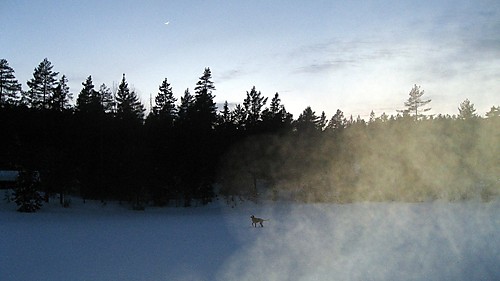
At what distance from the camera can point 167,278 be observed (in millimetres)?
12109

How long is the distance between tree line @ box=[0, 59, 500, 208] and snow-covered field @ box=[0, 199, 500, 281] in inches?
515

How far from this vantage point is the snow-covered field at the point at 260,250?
12703 mm

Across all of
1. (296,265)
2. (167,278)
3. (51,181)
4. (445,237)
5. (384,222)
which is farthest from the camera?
(51,181)

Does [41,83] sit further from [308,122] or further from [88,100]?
[308,122]

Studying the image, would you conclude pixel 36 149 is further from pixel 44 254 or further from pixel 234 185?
pixel 44 254

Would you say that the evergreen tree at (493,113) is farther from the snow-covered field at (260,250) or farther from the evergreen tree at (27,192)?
the evergreen tree at (27,192)

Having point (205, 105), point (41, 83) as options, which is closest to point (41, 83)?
point (41, 83)

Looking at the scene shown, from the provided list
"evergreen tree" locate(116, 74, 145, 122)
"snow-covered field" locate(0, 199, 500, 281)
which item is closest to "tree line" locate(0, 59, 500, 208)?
"evergreen tree" locate(116, 74, 145, 122)

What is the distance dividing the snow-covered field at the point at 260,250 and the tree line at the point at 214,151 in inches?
515

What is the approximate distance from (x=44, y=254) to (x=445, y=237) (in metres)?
19.0

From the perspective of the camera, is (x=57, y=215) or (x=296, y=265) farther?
(x=57, y=215)

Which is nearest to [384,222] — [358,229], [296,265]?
[358,229]

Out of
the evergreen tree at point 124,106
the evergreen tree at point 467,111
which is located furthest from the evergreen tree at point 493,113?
the evergreen tree at point 124,106

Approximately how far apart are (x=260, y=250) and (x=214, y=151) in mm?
29318
